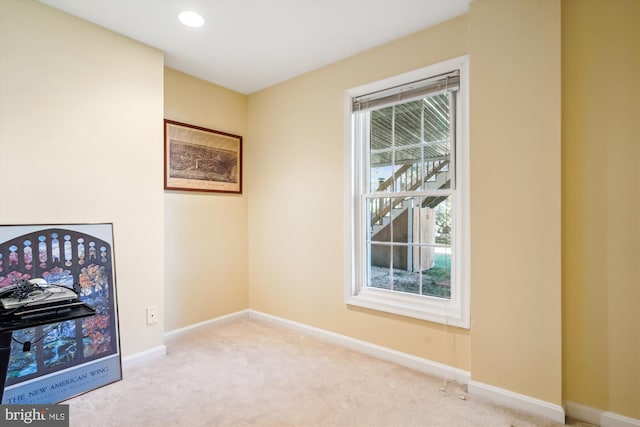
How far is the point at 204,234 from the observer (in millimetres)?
3410

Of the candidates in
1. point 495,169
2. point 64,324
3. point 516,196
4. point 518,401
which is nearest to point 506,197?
point 516,196

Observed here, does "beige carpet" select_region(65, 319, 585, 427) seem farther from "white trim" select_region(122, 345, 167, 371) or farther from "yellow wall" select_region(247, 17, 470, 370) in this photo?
"yellow wall" select_region(247, 17, 470, 370)

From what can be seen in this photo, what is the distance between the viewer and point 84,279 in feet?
7.52

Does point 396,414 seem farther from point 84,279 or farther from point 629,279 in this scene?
point 84,279

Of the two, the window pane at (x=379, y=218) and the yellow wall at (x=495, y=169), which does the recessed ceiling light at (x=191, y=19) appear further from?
the window pane at (x=379, y=218)

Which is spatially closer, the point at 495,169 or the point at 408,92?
the point at 495,169

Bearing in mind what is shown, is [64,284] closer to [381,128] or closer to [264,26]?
[264,26]

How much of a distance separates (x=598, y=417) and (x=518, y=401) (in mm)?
391

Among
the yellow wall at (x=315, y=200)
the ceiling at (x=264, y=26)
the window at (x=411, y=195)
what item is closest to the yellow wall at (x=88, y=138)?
the ceiling at (x=264, y=26)

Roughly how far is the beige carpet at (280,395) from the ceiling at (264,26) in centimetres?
259

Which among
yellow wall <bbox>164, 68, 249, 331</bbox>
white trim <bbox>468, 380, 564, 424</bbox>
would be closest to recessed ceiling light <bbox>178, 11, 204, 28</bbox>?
yellow wall <bbox>164, 68, 249, 331</bbox>

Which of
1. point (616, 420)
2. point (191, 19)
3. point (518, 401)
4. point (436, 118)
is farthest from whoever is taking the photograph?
point (436, 118)

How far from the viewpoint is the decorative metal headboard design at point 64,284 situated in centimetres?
201

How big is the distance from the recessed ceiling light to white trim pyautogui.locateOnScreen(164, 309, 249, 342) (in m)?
2.66
